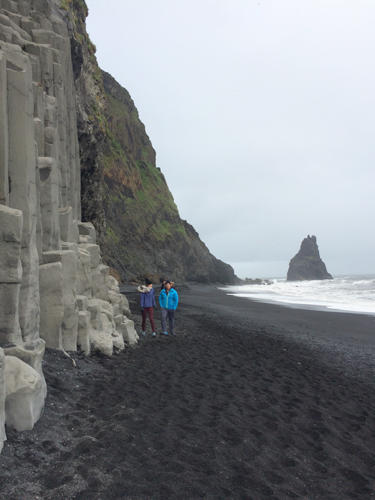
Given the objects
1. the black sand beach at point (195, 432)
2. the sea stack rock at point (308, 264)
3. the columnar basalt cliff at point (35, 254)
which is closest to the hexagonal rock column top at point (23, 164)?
the columnar basalt cliff at point (35, 254)

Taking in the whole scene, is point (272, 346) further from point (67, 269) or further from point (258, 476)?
point (258, 476)

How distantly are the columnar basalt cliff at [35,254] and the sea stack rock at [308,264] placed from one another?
144660 mm

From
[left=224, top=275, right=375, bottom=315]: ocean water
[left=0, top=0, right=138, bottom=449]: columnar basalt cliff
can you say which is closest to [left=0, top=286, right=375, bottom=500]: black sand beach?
[left=0, top=0, right=138, bottom=449]: columnar basalt cliff

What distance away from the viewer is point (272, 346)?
13555 mm

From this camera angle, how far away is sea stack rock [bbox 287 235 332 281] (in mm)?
148000

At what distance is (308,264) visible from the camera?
149 meters

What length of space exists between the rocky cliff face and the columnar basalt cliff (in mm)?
20659

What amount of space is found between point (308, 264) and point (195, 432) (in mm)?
152512

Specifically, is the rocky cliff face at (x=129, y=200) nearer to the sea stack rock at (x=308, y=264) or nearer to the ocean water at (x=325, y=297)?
the ocean water at (x=325, y=297)

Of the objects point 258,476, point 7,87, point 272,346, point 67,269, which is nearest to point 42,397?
point 258,476

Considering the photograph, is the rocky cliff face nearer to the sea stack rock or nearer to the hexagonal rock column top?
the hexagonal rock column top

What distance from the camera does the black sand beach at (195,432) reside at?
13.2 feet

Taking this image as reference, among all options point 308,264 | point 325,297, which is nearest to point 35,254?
point 325,297

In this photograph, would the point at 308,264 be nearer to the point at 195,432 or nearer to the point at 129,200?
the point at 129,200
